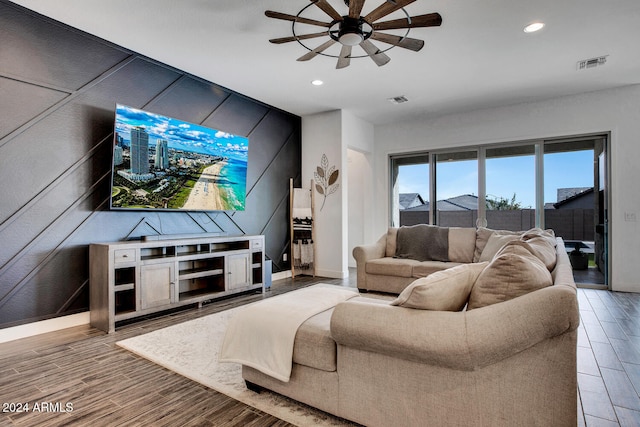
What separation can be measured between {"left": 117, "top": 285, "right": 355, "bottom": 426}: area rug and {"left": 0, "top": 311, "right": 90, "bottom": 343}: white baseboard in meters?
0.83

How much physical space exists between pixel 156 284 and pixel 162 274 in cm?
11

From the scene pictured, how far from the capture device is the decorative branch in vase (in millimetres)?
5771

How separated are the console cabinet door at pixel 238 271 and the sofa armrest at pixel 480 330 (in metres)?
3.10

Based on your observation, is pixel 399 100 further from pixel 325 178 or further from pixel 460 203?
pixel 460 203

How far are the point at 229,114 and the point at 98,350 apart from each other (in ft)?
11.0

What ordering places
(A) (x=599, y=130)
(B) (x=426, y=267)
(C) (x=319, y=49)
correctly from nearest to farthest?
(C) (x=319, y=49) < (B) (x=426, y=267) < (A) (x=599, y=130)

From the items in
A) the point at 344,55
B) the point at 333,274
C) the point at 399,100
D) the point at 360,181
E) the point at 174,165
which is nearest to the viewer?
the point at 344,55

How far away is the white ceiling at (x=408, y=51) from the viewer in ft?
9.61

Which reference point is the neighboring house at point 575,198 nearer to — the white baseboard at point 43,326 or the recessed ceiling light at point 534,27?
the recessed ceiling light at point 534,27

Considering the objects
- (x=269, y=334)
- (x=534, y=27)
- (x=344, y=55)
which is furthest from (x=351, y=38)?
Result: (x=269, y=334)

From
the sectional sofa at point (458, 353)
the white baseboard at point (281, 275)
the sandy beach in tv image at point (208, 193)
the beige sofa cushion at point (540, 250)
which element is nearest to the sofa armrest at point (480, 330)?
the sectional sofa at point (458, 353)

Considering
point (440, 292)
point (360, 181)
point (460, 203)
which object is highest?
point (360, 181)

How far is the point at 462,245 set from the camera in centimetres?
442

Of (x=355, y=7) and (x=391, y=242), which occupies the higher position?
(x=355, y=7)
